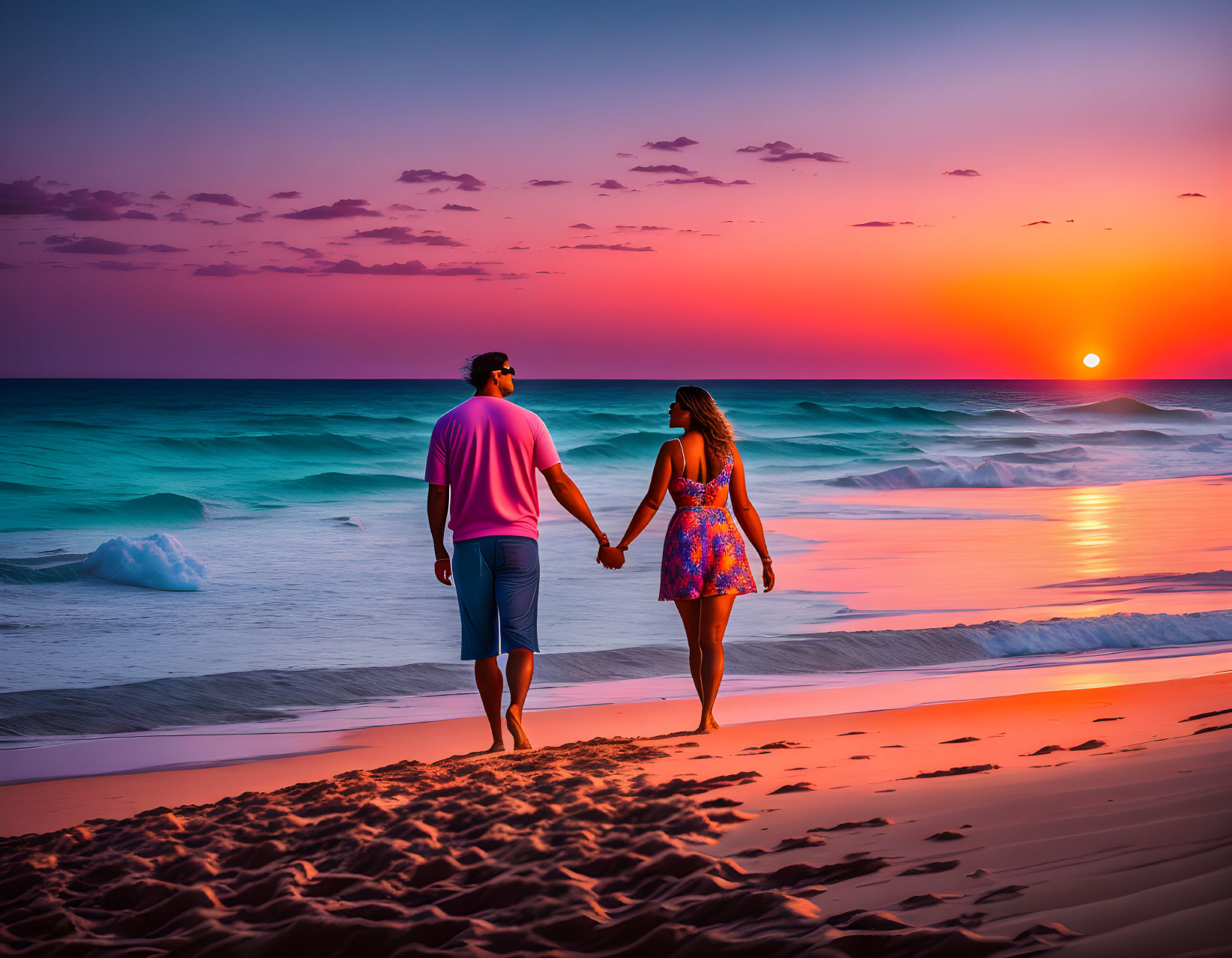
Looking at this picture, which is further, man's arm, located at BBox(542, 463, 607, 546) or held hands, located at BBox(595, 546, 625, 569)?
held hands, located at BBox(595, 546, 625, 569)

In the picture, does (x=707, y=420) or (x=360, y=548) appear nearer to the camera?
(x=707, y=420)

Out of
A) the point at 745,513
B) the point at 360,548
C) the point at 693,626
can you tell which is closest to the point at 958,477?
the point at 360,548

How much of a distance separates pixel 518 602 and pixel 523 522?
380 millimetres

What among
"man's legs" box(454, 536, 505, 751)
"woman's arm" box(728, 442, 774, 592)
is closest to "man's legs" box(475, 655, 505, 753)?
"man's legs" box(454, 536, 505, 751)

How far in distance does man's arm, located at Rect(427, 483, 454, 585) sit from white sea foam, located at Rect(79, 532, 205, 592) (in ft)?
27.6

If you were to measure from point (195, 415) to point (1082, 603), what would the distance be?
152 feet

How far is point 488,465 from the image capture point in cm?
527

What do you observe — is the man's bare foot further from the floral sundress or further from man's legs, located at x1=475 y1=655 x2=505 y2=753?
the floral sundress

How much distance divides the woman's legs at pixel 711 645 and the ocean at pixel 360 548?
2.84 metres

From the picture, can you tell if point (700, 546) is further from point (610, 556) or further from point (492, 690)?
point (492, 690)

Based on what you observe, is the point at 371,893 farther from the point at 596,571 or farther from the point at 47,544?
the point at 47,544

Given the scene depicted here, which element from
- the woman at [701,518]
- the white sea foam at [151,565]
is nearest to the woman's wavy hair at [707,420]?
the woman at [701,518]

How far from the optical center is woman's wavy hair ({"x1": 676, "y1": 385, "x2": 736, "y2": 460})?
5.56 m

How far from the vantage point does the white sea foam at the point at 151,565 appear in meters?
13.1
